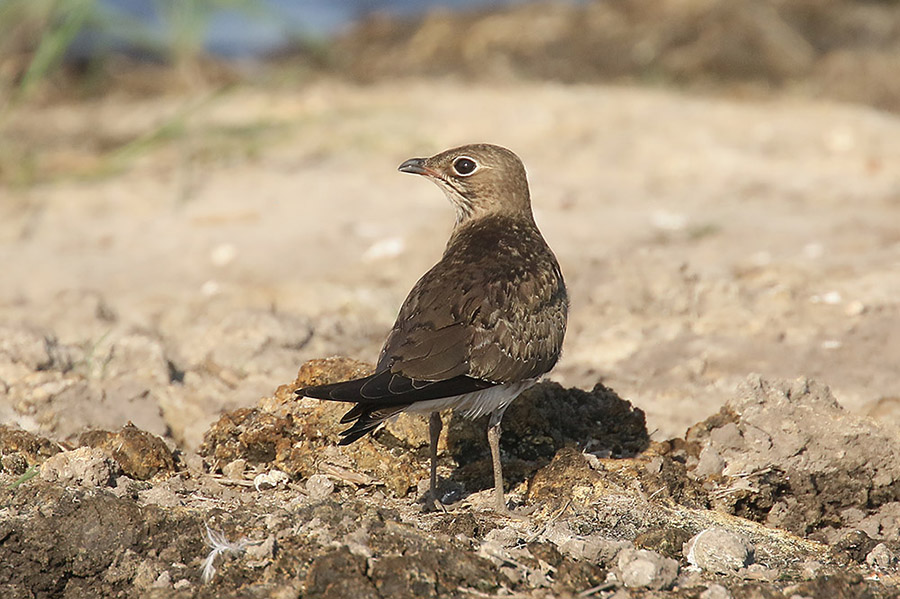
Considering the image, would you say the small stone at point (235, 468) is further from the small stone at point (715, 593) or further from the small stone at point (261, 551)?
the small stone at point (715, 593)

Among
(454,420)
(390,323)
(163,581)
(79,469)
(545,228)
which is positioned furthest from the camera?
(545,228)

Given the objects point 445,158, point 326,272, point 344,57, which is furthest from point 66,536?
point 344,57

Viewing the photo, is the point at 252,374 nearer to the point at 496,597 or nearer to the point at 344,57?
the point at 496,597

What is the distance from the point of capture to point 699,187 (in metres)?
8.88

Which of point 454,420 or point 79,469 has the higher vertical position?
point 454,420

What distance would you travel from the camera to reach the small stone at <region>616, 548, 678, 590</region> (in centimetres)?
356

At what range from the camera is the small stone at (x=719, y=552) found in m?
3.75

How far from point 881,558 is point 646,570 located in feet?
3.07

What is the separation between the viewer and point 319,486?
4359 mm

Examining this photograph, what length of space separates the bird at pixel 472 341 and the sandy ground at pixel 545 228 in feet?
2.97

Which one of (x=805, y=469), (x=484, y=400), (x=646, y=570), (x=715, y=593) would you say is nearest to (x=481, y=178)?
(x=484, y=400)

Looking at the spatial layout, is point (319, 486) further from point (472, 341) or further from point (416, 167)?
point (416, 167)

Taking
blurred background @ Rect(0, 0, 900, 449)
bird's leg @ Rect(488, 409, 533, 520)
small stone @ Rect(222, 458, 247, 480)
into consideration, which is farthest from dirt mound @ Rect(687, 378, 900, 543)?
small stone @ Rect(222, 458, 247, 480)

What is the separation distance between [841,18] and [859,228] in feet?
23.8
